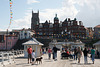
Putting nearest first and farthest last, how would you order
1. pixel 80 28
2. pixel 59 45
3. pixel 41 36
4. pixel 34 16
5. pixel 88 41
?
pixel 59 45 < pixel 88 41 < pixel 80 28 < pixel 41 36 < pixel 34 16

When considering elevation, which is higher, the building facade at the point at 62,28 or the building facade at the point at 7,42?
the building facade at the point at 62,28

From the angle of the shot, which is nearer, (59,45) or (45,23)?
(59,45)

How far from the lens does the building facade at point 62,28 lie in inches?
3472

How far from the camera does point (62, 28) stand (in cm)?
9369

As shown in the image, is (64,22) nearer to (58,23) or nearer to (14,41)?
(58,23)

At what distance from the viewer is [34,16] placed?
13988 cm

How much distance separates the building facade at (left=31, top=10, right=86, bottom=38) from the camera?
88.2 meters

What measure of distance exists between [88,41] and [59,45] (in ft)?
101

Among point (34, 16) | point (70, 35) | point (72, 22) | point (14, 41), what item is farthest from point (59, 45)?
point (34, 16)

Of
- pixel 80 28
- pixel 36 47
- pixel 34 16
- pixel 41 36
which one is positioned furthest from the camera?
pixel 34 16

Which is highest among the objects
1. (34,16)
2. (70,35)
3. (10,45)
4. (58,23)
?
(34,16)

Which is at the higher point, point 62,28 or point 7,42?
point 62,28

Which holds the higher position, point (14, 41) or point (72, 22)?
point (72, 22)

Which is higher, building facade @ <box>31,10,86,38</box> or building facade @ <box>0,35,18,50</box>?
building facade @ <box>31,10,86,38</box>
